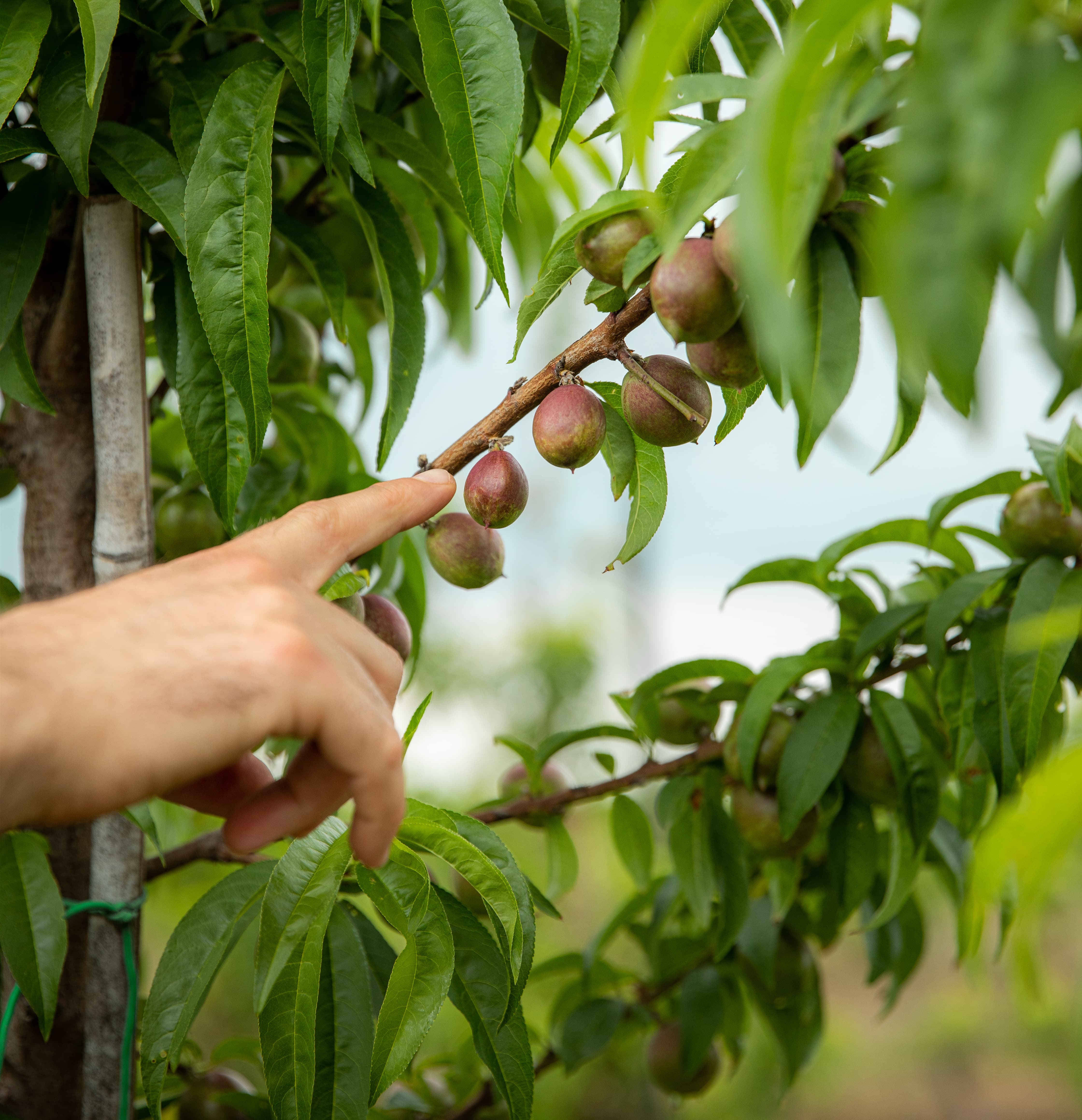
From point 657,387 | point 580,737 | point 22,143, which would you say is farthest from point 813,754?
point 22,143

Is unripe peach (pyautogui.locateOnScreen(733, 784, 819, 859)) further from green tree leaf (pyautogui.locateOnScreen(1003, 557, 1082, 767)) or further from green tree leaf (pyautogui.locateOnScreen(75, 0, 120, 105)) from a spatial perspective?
green tree leaf (pyautogui.locateOnScreen(75, 0, 120, 105))

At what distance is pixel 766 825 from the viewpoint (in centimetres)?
57

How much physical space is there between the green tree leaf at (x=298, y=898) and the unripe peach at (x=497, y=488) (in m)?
0.14

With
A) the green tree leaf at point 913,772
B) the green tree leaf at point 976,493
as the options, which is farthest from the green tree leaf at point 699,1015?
the green tree leaf at point 976,493

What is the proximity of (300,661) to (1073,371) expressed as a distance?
211 millimetres

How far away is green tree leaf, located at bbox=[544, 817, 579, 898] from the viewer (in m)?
0.65

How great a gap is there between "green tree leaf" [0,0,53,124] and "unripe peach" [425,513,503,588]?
0.23 m

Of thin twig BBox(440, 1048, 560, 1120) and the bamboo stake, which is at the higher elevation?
the bamboo stake

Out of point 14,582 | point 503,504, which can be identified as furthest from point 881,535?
point 14,582

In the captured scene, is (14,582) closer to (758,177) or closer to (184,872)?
(758,177)

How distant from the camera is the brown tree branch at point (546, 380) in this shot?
0.37 meters

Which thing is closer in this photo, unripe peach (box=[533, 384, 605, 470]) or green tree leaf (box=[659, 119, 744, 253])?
green tree leaf (box=[659, 119, 744, 253])

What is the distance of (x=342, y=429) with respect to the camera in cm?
64

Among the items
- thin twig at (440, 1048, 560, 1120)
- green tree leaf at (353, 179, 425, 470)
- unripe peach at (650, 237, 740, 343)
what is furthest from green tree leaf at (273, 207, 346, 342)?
thin twig at (440, 1048, 560, 1120)
